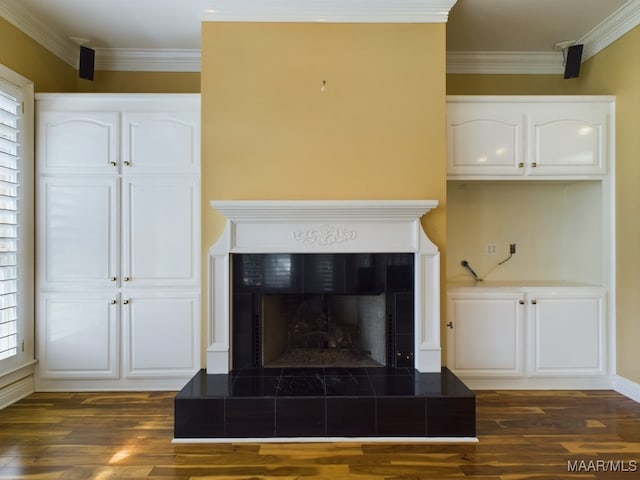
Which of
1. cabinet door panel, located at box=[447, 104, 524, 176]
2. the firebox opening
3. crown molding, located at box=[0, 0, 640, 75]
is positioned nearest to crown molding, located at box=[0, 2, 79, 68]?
crown molding, located at box=[0, 0, 640, 75]

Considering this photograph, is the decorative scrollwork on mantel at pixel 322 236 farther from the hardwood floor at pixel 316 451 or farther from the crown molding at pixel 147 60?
the crown molding at pixel 147 60

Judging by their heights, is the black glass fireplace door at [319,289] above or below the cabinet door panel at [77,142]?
below

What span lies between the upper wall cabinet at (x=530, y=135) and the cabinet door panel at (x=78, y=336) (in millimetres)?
2921

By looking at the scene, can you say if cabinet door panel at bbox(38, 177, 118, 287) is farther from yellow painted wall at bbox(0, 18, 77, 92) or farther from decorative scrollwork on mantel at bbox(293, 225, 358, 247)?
decorative scrollwork on mantel at bbox(293, 225, 358, 247)

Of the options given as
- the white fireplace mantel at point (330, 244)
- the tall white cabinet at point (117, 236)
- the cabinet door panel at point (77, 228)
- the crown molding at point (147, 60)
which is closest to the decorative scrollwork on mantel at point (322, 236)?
the white fireplace mantel at point (330, 244)

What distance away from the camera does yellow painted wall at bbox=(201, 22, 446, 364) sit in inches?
104

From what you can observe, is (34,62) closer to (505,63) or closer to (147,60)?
(147,60)

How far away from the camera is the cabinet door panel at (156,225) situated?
2834 millimetres

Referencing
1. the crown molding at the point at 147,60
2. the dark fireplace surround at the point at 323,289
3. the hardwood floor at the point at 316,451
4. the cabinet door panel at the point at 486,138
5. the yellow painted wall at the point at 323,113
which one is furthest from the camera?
the crown molding at the point at 147,60

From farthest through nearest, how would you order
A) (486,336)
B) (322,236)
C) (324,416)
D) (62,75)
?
(62,75)
(486,336)
(322,236)
(324,416)

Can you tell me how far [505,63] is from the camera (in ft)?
10.9

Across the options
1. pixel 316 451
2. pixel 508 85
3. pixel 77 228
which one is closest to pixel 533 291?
pixel 508 85

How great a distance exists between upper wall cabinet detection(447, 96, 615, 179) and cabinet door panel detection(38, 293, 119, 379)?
292cm

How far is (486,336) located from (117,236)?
113 inches
